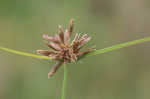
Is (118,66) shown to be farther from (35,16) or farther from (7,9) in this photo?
(7,9)

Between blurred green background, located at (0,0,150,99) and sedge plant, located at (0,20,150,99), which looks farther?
blurred green background, located at (0,0,150,99)

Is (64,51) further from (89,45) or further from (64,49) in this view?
(89,45)

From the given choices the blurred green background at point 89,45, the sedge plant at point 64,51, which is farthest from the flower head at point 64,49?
the blurred green background at point 89,45

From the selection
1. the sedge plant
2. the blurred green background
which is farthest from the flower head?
the blurred green background

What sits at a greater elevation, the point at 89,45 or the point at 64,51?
the point at 89,45

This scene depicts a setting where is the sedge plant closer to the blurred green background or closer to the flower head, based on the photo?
the flower head

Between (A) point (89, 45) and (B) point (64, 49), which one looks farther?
(A) point (89, 45)

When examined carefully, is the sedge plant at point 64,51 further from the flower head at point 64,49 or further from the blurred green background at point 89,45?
the blurred green background at point 89,45

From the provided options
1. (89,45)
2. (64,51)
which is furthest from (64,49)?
(89,45)

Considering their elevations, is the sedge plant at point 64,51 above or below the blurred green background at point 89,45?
below

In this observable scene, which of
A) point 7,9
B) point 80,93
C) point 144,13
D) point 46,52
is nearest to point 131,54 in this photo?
point 144,13
